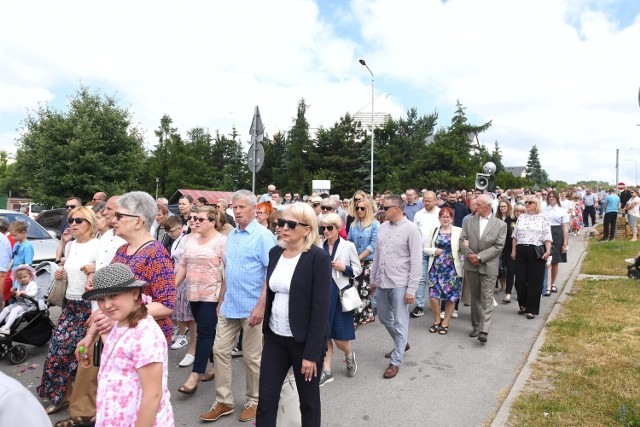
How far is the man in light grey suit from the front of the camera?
643cm

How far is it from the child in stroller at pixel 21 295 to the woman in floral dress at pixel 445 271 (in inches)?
212

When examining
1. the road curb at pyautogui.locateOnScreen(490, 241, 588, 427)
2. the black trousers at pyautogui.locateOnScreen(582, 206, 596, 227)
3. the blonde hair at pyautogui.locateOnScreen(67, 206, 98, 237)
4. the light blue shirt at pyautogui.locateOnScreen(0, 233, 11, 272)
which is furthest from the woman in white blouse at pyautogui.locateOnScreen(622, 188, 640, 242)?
the light blue shirt at pyautogui.locateOnScreen(0, 233, 11, 272)

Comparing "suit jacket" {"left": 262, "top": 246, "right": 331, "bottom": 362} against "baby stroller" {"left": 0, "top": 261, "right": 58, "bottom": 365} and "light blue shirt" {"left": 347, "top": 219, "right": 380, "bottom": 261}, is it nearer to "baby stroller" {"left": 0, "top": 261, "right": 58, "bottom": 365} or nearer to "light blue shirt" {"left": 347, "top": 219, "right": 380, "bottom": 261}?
Answer: "light blue shirt" {"left": 347, "top": 219, "right": 380, "bottom": 261}

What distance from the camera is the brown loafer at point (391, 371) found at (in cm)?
515

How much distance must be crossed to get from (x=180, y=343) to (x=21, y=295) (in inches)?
79.5

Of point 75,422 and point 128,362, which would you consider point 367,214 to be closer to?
point 75,422

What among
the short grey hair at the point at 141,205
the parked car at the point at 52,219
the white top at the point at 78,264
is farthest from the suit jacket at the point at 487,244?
the parked car at the point at 52,219

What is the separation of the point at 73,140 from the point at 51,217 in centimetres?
672

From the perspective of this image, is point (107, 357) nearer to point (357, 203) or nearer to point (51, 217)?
point (357, 203)

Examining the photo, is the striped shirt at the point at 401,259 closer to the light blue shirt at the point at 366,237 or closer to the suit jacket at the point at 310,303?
the light blue shirt at the point at 366,237

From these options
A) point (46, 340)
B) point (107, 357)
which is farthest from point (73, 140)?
point (107, 357)

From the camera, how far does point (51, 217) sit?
46.7ft

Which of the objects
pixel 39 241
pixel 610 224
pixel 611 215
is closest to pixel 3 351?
pixel 39 241

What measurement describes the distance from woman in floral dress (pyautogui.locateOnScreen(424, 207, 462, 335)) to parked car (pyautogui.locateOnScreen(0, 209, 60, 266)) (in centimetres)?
710
